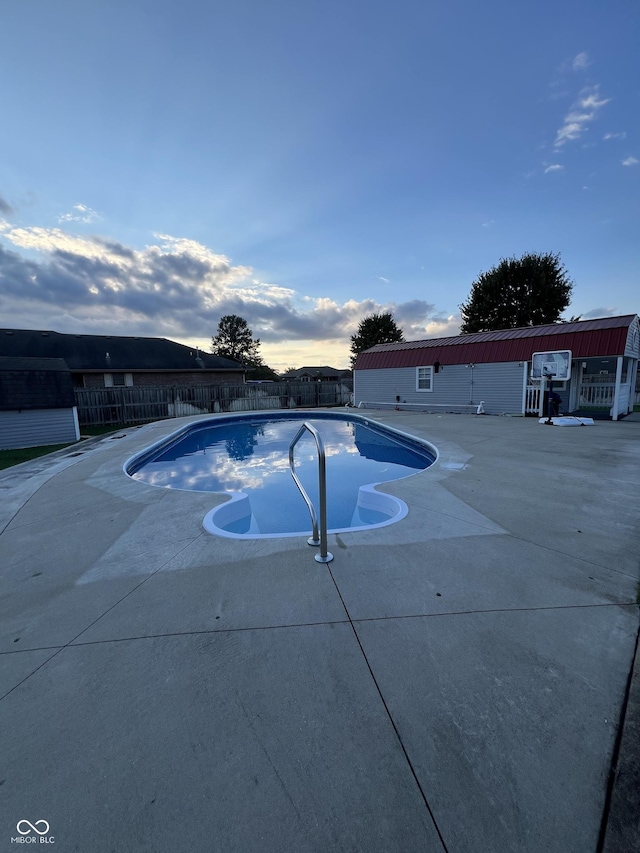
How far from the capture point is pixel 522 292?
27594 mm

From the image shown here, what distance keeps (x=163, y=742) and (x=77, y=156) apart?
1329 centimetres

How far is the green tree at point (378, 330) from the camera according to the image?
39.2 meters

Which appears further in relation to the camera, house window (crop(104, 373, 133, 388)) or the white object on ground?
house window (crop(104, 373, 133, 388))

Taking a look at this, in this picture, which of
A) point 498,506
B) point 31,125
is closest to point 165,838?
point 498,506

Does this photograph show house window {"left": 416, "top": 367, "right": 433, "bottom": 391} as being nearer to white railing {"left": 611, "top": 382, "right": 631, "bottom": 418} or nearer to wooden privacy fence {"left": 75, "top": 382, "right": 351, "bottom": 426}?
wooden privacy fence {"left": 75, "top": 382, "right": 351, "bottom": 426}

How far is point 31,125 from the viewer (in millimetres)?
8367

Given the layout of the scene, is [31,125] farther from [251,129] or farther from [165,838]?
[165,838]

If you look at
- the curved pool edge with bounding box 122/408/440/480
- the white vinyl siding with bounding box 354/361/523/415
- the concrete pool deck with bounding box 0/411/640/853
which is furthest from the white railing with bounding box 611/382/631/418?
the concrete pool deck with bounding box 0/411/640/853

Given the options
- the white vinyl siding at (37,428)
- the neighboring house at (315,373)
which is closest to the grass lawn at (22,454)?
the white vinyl siding at (37,428)

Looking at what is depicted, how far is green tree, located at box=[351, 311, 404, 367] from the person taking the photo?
3919 cm

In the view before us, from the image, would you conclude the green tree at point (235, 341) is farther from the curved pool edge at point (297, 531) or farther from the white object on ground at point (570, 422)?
the curved pool edge at point (297, 531)

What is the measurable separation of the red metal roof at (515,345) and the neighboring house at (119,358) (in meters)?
13.3

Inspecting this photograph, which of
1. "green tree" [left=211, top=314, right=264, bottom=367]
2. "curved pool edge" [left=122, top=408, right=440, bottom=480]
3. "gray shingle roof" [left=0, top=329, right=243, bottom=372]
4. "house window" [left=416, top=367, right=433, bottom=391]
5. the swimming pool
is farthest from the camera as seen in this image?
"green tree" [left=211, top=314, right=264, bottom=367]

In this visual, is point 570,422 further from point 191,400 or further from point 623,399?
point 191,400
